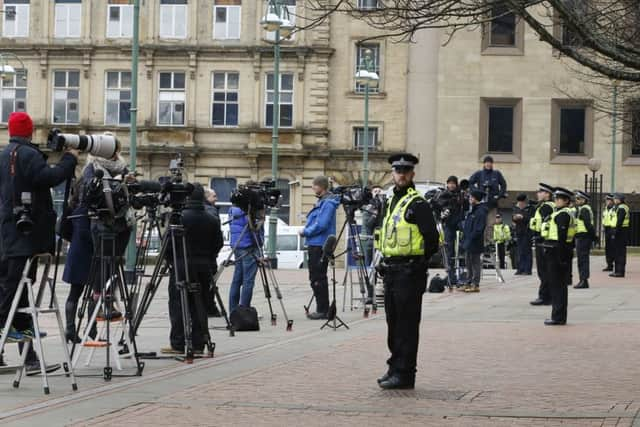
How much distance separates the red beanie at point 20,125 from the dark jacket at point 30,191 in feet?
0.28

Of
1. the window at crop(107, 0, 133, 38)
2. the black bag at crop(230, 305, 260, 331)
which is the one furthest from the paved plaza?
the window at crop(107, 0, 133, 38)

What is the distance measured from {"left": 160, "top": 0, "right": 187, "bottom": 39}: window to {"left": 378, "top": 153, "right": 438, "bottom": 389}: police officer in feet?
158

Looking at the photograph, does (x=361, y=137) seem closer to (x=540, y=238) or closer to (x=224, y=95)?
(x=224, y=95)

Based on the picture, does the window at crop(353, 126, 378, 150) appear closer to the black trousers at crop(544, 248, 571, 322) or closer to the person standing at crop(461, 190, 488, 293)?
the person standing at crop(461, 190, 488, 293)

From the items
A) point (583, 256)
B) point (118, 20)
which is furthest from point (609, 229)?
point (118, 20)

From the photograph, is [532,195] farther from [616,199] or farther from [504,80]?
[616,199]

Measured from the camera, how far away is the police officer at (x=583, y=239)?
26.5 m

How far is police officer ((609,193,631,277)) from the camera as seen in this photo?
3133 cm

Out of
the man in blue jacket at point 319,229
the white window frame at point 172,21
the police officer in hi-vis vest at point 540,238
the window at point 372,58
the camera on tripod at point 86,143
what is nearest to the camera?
the camera on tripod at point 86,143

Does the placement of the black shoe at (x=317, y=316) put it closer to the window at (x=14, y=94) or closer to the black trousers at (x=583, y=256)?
the black trousers at (x=583, y=256)

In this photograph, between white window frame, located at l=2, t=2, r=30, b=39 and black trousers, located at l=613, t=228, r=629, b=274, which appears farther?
white window frame, located at l=2, t=2, r=30, b=39

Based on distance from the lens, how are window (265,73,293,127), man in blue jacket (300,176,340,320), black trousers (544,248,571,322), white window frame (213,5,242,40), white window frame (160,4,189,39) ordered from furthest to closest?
window (265,73,293,127), white window frame (160,4,189,39), white window frame (213,5,242,40), man in blue jacket (300,176,340,320), black trousers (544,248,571,322)

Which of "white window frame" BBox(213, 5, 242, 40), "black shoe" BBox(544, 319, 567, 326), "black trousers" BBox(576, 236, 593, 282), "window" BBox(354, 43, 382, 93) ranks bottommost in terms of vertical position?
"black shoe" BBox(544, 319, 567, 326)

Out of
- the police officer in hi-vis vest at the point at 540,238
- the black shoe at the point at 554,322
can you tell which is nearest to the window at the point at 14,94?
the police officer in hi-vis vest at the point at 540,238
